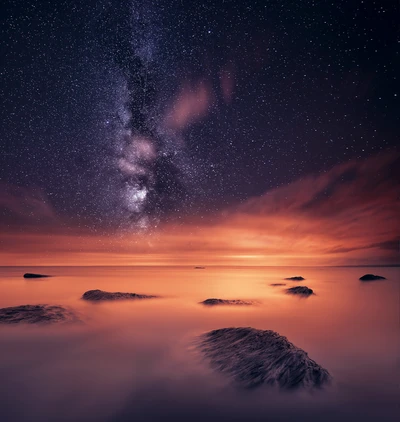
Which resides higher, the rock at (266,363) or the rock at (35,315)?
the rock at (35,315)

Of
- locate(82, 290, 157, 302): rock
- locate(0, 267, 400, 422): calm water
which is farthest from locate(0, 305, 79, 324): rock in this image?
locate(82, 290, 157, 302): rock

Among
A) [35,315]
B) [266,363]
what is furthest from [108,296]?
[266,363]

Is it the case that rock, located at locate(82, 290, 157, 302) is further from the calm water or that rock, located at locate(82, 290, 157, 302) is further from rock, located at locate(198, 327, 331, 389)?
rock, located at locate(198, 327, 331, 389)

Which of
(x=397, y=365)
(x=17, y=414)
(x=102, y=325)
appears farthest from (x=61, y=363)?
(x=397, y=365)

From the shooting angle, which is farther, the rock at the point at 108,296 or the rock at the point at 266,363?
the rock at the point at 108,296

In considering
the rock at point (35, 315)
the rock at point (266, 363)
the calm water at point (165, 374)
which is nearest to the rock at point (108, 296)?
the calm water at point (165, 374)

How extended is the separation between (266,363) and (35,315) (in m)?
12.2

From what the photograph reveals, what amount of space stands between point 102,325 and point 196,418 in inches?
401

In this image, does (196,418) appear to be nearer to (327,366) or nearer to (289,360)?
(289,360)

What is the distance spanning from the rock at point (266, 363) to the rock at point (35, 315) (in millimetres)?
9167

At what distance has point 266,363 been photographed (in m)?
7.31

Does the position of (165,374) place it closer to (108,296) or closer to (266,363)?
(266,363)

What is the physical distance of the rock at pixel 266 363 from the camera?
271 inches

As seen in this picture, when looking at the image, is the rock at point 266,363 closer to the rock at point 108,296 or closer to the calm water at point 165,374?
the calm water at point 165,374
